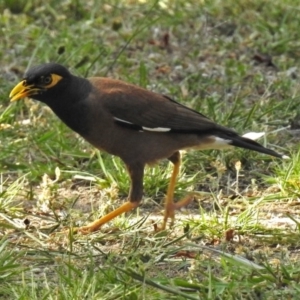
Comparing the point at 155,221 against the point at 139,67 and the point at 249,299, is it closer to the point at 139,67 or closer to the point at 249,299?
the point at 249,299

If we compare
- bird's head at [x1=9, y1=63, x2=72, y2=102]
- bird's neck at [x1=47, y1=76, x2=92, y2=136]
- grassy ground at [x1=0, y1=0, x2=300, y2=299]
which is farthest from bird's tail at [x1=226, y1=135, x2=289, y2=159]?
bird's head at [x1=9, y1=63, x2=72, y2=102]

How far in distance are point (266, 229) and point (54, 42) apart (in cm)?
413

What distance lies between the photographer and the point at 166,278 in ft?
16.5

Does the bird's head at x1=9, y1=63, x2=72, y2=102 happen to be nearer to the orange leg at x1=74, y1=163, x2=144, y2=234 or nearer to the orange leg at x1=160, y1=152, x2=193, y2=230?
the orange leg at x1=74, y1=163, x2=144, y2=234

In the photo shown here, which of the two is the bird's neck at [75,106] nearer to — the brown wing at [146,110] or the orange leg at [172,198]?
the brown wing at [146,110]

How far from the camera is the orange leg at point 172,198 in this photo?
6.08 metres

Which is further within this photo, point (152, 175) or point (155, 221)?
point (152, 175)

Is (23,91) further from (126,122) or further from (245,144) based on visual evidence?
(245,144)

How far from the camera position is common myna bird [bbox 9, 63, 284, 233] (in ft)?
20.0

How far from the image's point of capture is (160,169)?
689cm

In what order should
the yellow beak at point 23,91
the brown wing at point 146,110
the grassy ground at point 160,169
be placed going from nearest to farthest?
the grassy ground at point 160,169 → the yellow beak at point 23,91 → the brown wing at point 146,110

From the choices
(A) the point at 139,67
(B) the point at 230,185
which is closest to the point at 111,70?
(A) the point at 139,67

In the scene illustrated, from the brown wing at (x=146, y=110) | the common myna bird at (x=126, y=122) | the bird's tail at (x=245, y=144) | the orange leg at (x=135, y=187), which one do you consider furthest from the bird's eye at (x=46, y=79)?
the bird's tail at (x=245, y=144)

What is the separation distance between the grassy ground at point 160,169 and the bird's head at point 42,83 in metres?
0.66
